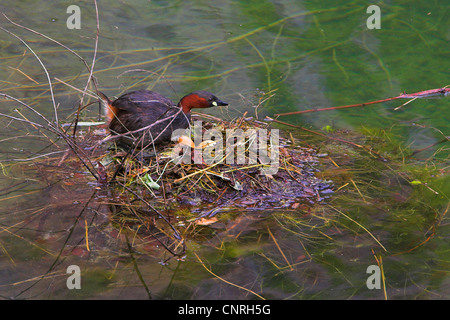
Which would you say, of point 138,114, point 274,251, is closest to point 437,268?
point 274,251

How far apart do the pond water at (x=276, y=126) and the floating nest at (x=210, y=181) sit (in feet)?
0.47

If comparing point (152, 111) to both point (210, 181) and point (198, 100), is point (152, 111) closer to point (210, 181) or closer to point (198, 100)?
point (198, 100)

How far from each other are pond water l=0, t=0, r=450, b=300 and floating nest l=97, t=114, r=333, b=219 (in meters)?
0.14

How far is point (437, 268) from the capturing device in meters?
3.76

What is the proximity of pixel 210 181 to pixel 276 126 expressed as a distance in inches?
59.0

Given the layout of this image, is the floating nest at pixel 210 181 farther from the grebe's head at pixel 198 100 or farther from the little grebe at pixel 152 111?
the grebe's head at pixel 198 100

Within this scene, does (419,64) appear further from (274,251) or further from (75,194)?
(75,194)

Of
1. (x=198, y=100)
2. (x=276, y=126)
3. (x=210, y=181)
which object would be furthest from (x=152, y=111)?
(x=276, y=126)

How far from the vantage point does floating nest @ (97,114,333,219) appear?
428 cm

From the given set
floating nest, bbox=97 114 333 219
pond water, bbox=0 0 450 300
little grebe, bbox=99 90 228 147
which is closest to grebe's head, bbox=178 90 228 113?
little grebe, bbox=99 90 228 147

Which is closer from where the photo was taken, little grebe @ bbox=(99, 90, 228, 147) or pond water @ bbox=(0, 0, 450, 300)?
pond water @ bbox=(0, 0, 450, 300)

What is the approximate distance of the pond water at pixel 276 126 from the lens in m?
3.56

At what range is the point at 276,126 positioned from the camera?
221 inches

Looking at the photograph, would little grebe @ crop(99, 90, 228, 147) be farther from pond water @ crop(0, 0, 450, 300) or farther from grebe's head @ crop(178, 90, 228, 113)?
pond water @ crop(0, 0, 450, 300)
